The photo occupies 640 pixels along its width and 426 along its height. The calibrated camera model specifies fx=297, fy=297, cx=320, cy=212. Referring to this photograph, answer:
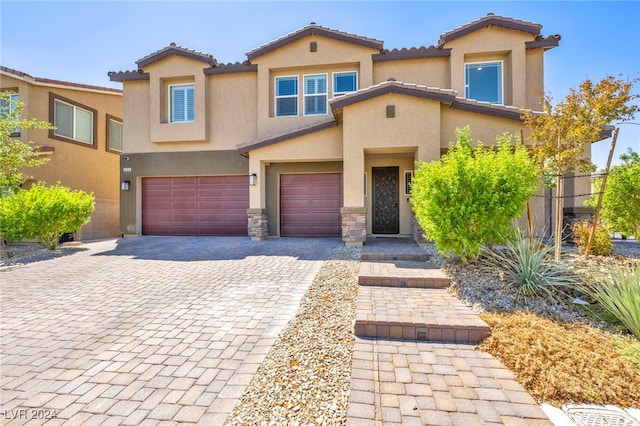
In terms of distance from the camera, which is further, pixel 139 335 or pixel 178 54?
pixel 178 54

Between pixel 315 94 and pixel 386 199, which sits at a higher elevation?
pixel 315 94

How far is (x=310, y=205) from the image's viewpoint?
12.3 m

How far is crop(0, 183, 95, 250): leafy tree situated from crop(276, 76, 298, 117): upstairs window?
8.45 meters

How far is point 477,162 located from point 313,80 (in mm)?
8829

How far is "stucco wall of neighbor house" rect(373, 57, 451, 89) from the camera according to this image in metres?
11.8

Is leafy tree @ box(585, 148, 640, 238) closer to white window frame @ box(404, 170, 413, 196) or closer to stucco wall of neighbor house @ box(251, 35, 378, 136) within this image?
white window frame @ box(404, 170, 413, 196)

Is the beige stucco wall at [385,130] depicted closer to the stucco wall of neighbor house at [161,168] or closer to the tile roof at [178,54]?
the stucco wall of neighbor house at [161,168]

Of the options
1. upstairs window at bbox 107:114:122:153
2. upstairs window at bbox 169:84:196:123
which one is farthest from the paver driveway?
upstairs window at bbox 107:114:122:153

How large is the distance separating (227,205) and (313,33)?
803 centimetres

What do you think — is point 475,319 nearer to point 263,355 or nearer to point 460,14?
point 263,355

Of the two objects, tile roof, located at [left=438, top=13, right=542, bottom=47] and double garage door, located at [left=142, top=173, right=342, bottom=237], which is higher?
tile roof, located at [left=438, top=13, right=542, bottom=47]

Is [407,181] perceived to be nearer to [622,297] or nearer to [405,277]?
[405,277]

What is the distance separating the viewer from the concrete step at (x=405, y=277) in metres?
5.64

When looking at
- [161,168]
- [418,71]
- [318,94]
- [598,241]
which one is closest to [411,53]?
[418,71]
